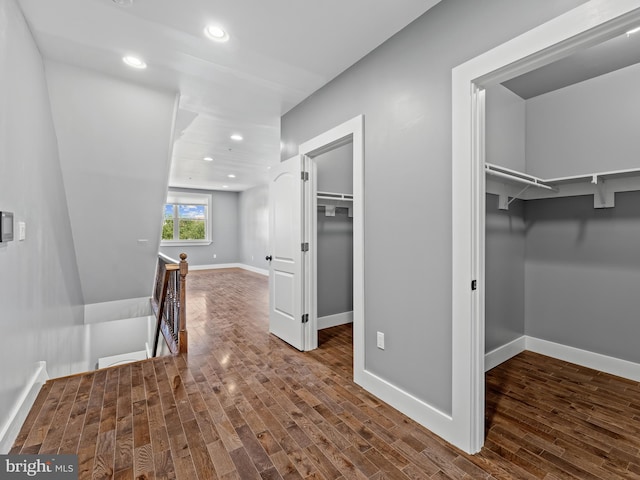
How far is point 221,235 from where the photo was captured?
10203 millimetres

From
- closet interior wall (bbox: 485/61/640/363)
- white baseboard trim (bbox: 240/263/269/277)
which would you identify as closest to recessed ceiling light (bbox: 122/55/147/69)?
closet interior wall (bbox: 485/61/640/363)

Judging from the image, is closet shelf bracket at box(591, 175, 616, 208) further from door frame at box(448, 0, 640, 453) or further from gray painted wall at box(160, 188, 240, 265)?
gray painted wall at box(160, 188, 240, 265)

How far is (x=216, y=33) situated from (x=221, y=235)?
8.61m

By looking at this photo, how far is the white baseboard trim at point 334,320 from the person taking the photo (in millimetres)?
3811

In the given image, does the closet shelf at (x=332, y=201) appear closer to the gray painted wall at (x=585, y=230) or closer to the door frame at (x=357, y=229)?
the door frame at (x=357, y=229)

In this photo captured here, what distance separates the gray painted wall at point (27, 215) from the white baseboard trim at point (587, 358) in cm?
421

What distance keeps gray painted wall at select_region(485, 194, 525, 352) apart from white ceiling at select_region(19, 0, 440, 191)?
179 centimetres

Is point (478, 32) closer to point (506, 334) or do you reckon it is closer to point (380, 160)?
point (380, 160)

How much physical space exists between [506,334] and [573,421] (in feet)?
3.26

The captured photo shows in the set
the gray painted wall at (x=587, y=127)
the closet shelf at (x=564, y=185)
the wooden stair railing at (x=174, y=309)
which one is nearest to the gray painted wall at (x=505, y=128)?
the gray painted wall at (x=587, y=127)

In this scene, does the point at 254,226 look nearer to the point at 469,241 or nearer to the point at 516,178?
the point at 516,178

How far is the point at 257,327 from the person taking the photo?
12.7 feet

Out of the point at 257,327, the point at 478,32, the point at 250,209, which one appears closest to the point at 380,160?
the point at 478,32

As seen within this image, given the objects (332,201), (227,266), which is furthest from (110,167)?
(227,266)
